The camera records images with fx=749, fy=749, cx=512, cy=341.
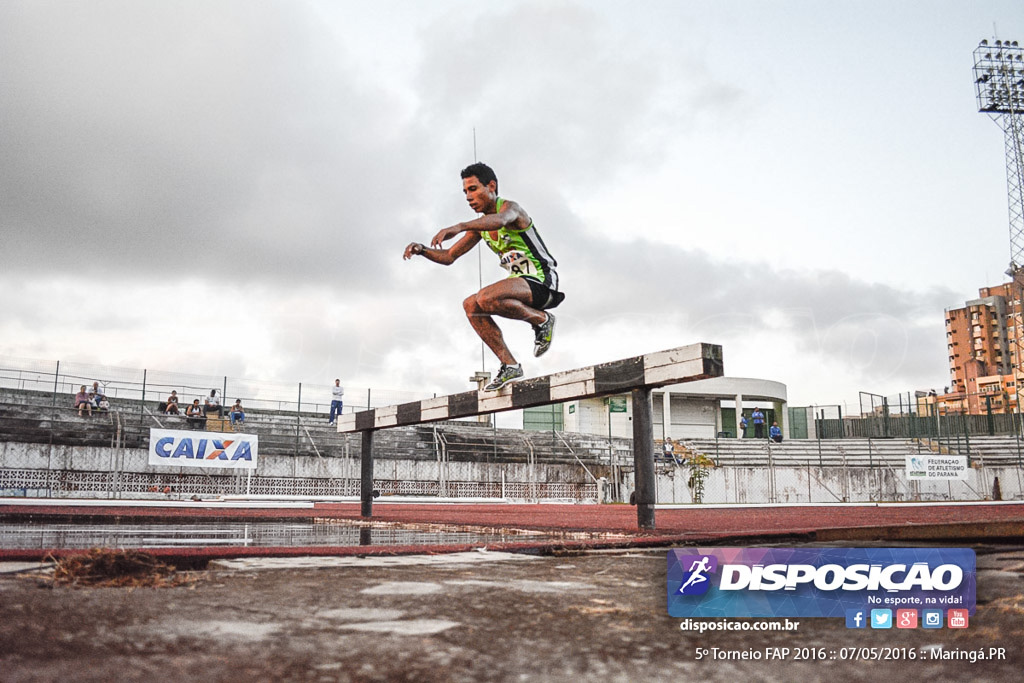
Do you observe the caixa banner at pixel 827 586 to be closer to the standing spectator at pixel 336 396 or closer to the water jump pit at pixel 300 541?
the water jump pit at pixel 300 541

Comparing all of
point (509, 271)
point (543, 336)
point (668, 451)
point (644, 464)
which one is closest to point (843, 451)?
point (668, 451)

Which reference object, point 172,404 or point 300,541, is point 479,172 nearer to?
point 300,541

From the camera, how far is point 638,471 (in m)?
4.51

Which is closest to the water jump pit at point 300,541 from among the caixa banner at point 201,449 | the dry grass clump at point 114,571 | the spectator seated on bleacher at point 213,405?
the dry grass clump at point 114,571

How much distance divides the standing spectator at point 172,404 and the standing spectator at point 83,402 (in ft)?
6.88

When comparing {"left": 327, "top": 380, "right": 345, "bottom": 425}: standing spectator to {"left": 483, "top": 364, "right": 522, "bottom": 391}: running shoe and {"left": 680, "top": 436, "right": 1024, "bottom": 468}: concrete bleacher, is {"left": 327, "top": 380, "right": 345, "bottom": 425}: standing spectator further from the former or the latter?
{"left": 483, "top": 364, "right": 522, "bottom": 391}: running shoe

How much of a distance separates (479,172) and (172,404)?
1953 centimetres

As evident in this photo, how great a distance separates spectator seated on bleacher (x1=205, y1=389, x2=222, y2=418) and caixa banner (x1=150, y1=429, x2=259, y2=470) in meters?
4.85

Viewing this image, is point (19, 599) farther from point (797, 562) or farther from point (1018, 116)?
point (1018, 116)

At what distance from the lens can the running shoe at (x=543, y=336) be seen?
5359mm

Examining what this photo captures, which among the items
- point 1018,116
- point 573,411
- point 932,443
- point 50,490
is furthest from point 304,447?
point 1018,116

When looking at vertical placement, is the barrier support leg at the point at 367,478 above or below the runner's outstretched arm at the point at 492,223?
below

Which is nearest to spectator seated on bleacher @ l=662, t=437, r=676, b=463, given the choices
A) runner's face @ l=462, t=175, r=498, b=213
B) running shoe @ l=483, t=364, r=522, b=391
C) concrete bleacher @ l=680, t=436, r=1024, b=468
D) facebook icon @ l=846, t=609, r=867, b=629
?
concrete bleacher @ l=680, t=436, r=1024, b=468

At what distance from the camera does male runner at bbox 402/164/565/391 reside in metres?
5.19
